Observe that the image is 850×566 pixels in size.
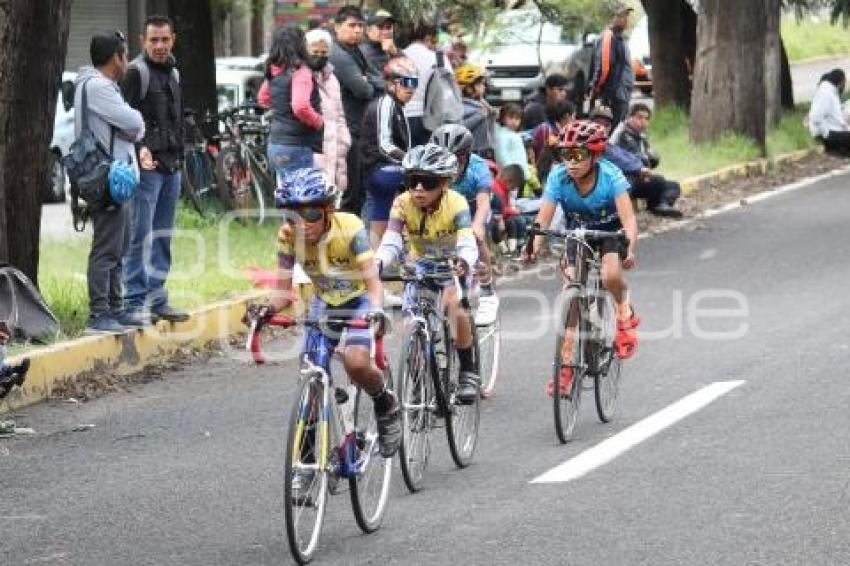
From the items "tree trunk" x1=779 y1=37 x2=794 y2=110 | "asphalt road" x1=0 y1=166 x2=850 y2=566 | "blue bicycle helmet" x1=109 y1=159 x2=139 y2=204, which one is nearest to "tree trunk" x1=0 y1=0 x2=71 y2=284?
"blue bicycle helmet" x1=109 y1=159 x2=139 y2=204

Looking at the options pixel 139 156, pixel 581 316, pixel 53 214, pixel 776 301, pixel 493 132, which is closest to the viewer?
pixel 581 316

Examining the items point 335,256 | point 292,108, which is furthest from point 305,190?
point 292,108

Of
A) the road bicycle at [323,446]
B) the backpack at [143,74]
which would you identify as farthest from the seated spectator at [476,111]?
the road bicycle at [323,446]

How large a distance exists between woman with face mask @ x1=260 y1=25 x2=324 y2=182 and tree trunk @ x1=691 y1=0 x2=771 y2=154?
1128 centimetres

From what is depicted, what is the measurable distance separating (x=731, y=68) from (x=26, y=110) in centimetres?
1434

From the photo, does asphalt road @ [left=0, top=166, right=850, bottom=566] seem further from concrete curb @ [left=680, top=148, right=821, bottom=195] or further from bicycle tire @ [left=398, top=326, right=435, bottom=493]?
concrete curb @ [left=680, top=148, right=821, bottom=195]

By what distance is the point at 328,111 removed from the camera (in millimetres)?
16250

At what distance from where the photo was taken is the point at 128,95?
13758 mm

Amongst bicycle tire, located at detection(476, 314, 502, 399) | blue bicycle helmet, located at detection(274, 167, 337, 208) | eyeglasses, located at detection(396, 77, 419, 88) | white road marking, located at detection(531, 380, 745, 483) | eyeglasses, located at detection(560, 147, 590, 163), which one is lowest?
white road marking, located at detection(531, 380, 745, 483)

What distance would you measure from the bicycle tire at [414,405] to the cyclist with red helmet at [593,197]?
5.45 ft

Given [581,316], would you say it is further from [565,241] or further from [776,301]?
[776,301]

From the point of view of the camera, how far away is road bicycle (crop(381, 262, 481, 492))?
9.52 m

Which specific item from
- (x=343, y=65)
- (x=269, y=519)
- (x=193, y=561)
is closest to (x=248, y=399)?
(x=269, y=519)

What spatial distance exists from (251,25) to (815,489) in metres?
42.1
